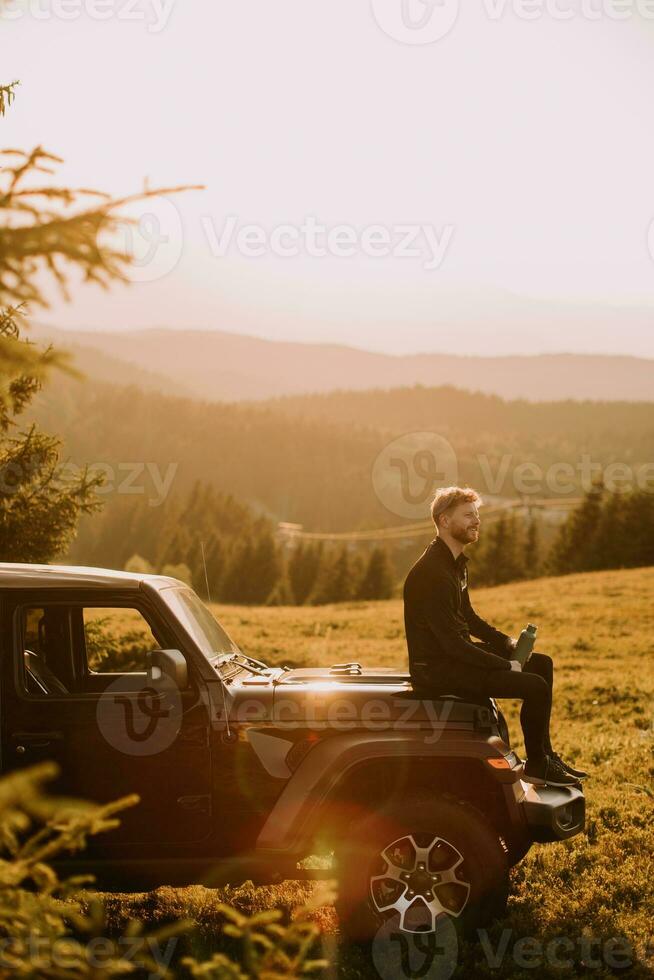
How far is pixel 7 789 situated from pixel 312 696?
11.8 ft

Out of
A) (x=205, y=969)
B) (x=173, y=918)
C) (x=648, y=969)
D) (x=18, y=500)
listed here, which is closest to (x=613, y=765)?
(x=648, y=969)

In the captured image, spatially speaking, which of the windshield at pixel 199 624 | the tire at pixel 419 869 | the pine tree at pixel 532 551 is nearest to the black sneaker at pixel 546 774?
the tire at pixel 419 869

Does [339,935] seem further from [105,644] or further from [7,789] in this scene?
[105,644]

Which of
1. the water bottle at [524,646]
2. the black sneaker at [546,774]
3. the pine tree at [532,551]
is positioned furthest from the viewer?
→ the pine tree at [532,551]

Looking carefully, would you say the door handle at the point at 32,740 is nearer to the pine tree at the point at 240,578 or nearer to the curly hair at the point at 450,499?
the curly hair at the point at 450,499

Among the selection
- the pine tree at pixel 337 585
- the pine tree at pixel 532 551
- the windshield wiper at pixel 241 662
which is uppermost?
the windshield wiper at pixel 241 662

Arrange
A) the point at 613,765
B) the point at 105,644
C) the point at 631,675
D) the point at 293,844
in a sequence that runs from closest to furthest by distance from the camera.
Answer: the point at 293,844 → the point at 613,765 → the point at 105,644 → the point at 631,675

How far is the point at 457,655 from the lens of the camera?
5828 millimetres

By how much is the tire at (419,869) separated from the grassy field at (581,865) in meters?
0.29

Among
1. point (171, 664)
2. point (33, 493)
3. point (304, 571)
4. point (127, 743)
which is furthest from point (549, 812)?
point (304, 571)

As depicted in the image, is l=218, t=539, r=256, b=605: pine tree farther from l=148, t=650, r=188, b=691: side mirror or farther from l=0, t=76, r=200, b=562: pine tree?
l=148, t=650, r=188, b=691: side mirror

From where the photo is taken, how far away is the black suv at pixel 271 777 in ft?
17.4

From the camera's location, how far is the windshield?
224 inches

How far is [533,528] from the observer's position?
82312 millimetres
